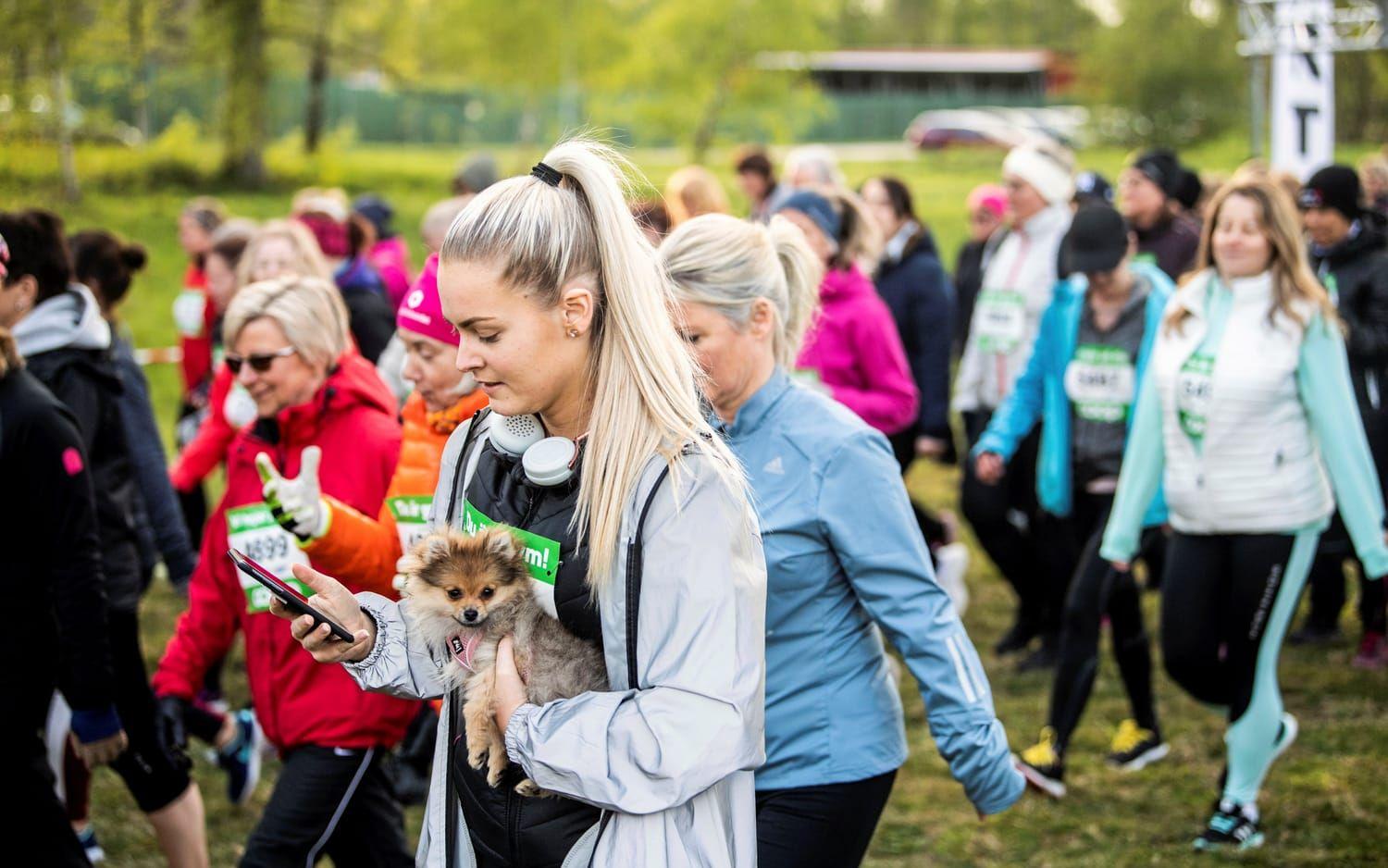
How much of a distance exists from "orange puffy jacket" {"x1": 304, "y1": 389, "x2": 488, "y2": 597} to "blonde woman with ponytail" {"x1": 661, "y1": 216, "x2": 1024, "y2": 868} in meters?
0.83

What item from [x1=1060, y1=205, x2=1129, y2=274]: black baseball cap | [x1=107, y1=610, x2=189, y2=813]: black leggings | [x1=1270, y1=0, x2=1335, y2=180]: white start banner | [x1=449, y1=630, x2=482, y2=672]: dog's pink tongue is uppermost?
[x1=1270, y1=0, x2=1335, y2=180]: white start banner

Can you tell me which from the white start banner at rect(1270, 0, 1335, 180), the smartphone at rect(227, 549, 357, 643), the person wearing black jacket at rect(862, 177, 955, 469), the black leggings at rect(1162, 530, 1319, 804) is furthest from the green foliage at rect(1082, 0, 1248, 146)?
the smartphone at rect(227, 549, 357, 643)

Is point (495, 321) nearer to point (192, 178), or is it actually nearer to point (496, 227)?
point (496, 227)

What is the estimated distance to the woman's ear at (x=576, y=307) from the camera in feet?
7.23

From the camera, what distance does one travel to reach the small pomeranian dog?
88.8 inches

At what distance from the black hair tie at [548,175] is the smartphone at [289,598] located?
0.77 meters

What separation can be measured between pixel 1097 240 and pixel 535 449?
4.05 m

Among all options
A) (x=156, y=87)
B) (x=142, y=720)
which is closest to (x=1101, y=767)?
(x=142, y=720)

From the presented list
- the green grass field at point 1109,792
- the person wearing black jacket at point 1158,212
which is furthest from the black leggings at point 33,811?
the person wearing black jacket at point 1158,212

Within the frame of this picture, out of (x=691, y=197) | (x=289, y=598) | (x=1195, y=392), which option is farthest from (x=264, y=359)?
(x=691, y=197)

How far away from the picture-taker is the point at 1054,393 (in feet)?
20.1

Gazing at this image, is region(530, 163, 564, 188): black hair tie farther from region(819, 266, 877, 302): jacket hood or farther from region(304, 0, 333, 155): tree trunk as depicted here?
region(304, 0, 333, 155): tree trunk

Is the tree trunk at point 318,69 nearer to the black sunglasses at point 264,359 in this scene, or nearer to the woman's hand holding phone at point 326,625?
the black sunglasses at point 264,359

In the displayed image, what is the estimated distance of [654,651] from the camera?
2.13m
